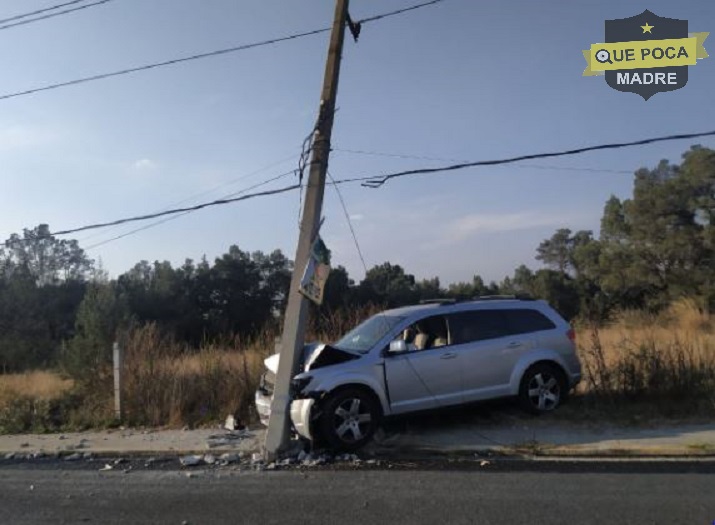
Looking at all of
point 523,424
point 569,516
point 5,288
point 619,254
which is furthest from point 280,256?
point 569,516

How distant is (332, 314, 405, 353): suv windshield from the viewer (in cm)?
972

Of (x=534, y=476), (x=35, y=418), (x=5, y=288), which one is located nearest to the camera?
(x=534, y=476)

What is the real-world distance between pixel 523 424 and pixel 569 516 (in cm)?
403

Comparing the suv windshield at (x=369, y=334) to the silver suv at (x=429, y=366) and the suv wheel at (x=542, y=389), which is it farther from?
the suv wheel at (x=542, y=389)

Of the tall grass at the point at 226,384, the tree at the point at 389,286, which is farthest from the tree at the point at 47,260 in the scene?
the tall grass at the point at 226,384

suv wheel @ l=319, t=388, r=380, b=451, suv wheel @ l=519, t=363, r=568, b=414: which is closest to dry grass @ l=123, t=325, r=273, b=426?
suv wheel @ l=319, t=388, r=380, b=451

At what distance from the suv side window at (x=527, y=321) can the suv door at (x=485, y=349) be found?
68 mm

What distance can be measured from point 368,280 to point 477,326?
37.6 metres

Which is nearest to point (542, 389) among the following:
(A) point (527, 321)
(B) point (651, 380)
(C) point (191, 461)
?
(A) point (527, 321)

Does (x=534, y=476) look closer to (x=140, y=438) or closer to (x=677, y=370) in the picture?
(x=677, y=370)

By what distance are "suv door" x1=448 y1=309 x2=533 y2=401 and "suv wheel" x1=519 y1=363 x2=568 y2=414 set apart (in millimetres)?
353

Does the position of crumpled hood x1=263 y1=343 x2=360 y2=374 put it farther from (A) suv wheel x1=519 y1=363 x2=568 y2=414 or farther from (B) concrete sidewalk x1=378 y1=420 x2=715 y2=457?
(A) suv wheel x1=519 y1=363 x2=568 y2=414

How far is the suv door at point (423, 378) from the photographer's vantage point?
30.6ft

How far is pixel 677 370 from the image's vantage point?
11.4m
